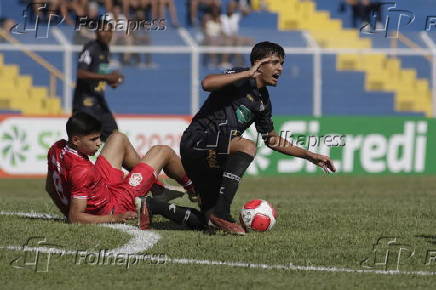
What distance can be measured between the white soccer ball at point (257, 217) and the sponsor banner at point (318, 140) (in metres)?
9.78

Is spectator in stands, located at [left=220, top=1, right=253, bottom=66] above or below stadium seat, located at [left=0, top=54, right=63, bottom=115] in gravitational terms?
above

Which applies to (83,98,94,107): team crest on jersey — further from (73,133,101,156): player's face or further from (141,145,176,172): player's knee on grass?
(73,133,101,156): player's face

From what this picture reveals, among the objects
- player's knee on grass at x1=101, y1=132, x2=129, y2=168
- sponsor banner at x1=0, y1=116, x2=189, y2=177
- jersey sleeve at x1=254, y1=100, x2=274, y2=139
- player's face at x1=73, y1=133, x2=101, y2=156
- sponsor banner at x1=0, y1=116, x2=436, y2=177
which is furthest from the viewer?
sponsor banner at x1=0, y1=116, x2=436, y2=177

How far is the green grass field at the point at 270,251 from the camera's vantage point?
19.7 feet

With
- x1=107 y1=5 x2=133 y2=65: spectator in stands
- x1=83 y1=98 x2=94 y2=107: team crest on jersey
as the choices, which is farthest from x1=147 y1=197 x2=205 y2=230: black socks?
x1=107 y1=5 x2=133 y2=65: spectator in stands

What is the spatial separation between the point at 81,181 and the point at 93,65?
586 cm

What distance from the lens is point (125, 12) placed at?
22891 mm

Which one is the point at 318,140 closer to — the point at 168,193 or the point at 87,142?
the point at 168,193

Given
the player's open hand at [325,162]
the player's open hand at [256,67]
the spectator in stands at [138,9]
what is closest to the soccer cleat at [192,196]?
the player's open hand at [325,162]

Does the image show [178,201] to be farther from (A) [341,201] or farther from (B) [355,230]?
(B) [355,230]

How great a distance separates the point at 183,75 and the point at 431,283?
15.0 m

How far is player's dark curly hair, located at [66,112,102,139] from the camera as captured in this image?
806 cm

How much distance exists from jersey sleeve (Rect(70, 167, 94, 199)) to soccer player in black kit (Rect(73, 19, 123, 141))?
532cm

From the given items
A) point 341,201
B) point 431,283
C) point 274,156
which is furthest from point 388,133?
point 431,283
